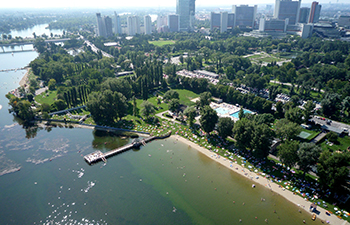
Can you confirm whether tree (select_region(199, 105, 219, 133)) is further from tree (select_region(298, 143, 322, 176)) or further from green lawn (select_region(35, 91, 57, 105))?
green lawn (select_region(35, 91, 57, 105))

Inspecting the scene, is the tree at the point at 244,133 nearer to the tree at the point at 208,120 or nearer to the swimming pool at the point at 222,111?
the tree at the point at 208,120

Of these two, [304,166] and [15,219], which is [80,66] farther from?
[304,166]

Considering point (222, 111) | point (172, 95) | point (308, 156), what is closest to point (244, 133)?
point (308, 156)

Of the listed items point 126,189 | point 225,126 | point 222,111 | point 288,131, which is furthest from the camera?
point 222,111

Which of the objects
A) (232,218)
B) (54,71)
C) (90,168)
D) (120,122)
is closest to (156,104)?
(120,122)

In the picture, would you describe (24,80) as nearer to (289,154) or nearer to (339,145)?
(289,154)

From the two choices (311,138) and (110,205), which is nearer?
(110,205)
